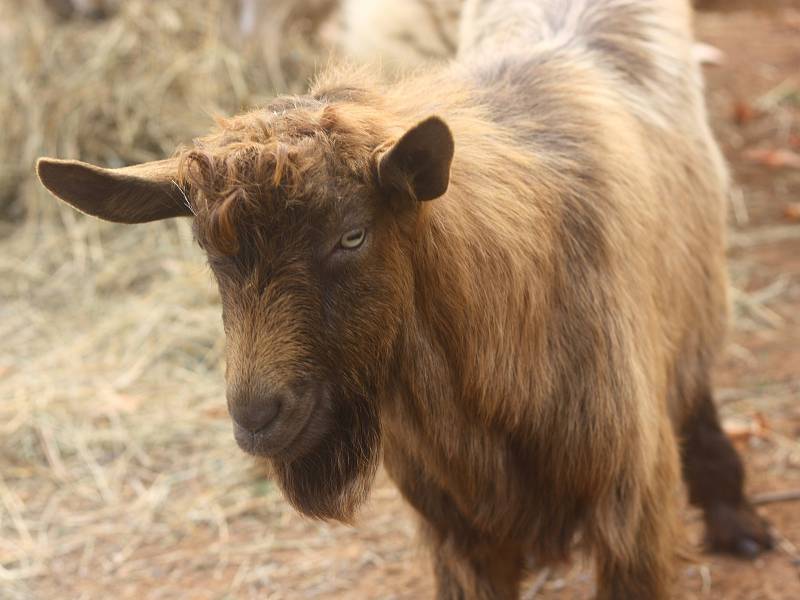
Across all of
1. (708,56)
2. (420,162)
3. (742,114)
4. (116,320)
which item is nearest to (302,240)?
(420,162)

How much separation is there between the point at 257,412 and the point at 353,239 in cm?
43

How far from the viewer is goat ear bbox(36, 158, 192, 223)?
270cm

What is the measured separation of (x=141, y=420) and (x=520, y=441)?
9.02 ft

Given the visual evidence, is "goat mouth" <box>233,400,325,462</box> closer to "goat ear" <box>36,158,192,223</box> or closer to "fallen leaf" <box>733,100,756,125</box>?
"goat ear" <box>36,158,192,223</box>

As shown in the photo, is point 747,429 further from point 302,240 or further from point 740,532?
point 302,240

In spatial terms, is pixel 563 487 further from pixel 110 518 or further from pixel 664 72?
pixel 110 518

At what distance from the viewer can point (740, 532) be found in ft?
13.6

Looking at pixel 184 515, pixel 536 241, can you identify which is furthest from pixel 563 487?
pixel 184 515

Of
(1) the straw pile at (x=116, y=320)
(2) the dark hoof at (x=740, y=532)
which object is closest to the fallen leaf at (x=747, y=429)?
(2) the dark hoof at (x=740, y=532)

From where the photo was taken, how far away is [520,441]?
10.1 ft

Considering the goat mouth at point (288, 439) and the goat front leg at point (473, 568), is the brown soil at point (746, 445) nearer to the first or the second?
the goat front leg at point (473, 568)

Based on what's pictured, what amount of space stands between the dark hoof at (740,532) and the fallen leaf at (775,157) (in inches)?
148

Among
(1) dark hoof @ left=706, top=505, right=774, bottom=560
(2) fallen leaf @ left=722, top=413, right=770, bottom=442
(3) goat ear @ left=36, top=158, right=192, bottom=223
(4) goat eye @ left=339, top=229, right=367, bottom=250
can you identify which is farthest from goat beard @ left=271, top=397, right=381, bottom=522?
(2) fallen leaf @ left=722, top=413, right=770, bottom=442

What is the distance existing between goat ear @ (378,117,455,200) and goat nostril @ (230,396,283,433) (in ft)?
1.74
